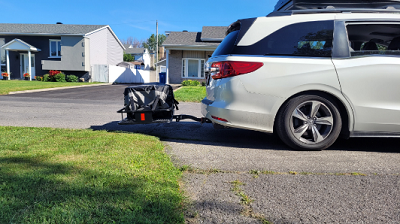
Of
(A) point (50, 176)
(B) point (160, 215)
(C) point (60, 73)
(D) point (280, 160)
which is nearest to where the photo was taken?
(B) point (160, 215)

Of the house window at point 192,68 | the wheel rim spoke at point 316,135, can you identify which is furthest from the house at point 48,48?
the wheel rim spoke at point 316,135

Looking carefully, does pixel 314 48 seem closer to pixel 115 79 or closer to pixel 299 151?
pixel 299 151

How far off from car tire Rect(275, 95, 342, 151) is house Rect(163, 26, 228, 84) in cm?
2120

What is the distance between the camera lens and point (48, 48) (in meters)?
31.5

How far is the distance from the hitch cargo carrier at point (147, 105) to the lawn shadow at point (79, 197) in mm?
1976

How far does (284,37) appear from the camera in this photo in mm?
4035

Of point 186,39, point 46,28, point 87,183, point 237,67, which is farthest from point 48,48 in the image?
point 87,183

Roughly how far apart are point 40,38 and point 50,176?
1327 inches

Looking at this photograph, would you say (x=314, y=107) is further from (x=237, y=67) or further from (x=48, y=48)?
(x=48, y=48)

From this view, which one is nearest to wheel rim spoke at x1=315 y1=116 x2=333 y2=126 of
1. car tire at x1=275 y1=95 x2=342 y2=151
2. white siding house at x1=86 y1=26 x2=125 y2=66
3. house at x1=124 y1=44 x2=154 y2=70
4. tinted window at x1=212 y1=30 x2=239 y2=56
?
car tire at x1=275 y1=95 x2=342 y2=151

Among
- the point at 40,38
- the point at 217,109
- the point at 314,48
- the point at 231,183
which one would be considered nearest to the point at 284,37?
the point at 314,48

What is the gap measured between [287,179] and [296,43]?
200 centimetres

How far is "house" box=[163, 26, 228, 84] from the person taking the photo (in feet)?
81.6

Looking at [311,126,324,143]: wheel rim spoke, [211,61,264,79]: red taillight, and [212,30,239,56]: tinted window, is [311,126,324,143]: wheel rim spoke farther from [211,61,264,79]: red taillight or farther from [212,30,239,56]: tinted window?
[212,30,239,56]: tinted window
